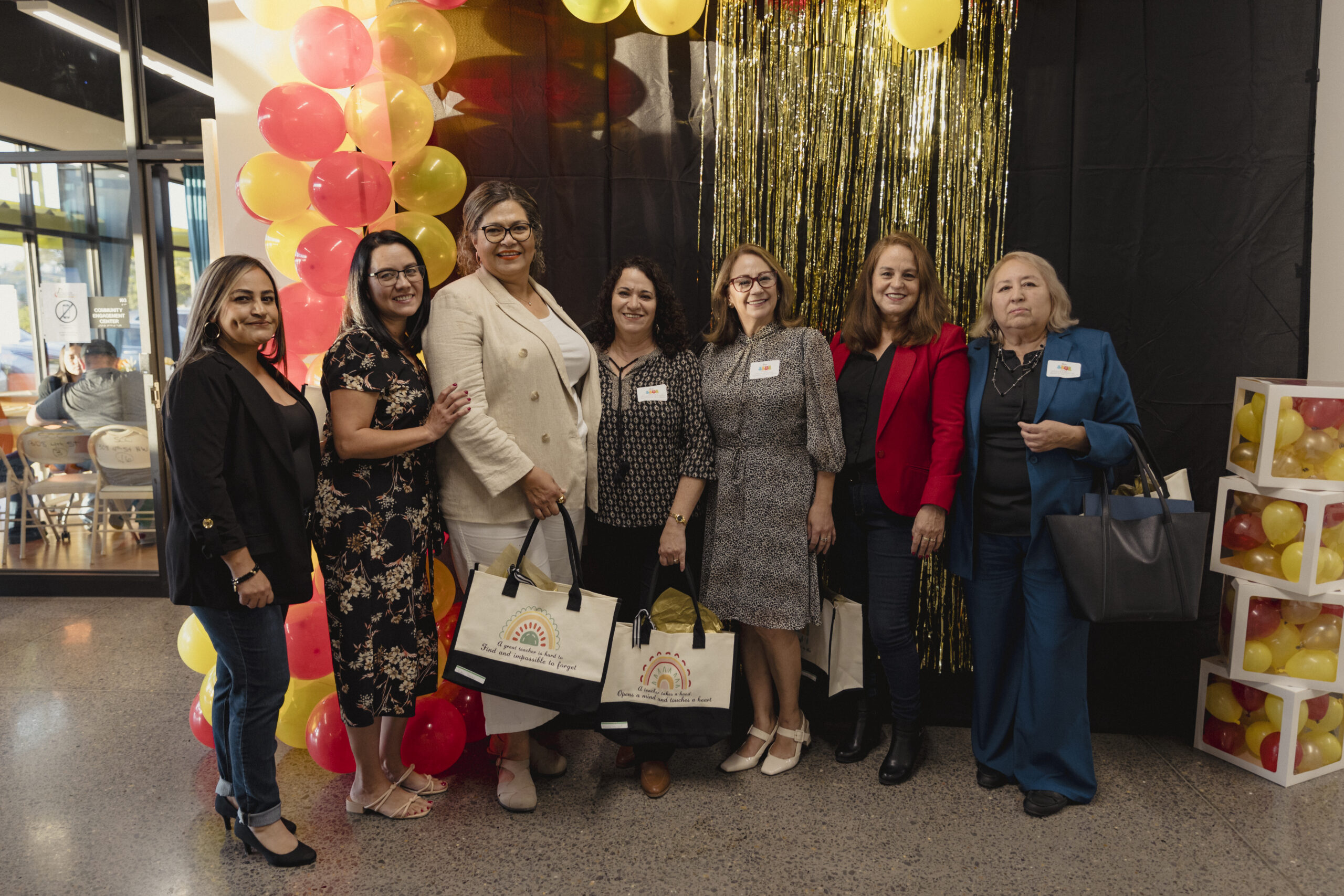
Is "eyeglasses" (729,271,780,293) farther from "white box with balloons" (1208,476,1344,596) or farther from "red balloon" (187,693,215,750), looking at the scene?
"red balloon" (187,693,215,750)

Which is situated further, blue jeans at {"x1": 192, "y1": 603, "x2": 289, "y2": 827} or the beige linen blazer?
the beige linen blazer

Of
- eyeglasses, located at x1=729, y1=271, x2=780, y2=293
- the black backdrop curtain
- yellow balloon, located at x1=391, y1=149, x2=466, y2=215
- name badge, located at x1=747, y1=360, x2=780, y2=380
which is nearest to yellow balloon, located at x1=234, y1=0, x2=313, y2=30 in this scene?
yellow balloon, located at x1=391, y1=149, x2=466, y2=215

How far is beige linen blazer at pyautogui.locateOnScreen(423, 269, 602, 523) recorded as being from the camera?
75.9 inches

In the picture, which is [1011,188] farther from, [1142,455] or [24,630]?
[24,630]

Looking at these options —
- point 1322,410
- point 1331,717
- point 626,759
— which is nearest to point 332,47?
point 626,759

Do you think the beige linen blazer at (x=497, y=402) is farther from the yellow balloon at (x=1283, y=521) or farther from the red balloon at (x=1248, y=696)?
the red balloon at (x=1248, y=696)

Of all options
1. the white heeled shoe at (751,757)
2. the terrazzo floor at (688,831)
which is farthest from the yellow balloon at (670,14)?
the terrazzo floor at (688,831)

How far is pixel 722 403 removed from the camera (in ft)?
7.13

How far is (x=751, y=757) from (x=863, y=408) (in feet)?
3.66

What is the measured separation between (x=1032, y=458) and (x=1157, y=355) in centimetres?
87

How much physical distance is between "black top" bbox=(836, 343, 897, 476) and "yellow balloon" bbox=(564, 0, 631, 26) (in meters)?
1.31

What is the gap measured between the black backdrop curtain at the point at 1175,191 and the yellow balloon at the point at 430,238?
1.87m

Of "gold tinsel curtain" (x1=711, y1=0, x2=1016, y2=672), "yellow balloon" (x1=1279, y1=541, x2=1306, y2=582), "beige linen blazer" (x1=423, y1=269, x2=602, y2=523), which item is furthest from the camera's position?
"gold tinsel curtain" (x1=711, y1=0, x2=1016, y2=672)

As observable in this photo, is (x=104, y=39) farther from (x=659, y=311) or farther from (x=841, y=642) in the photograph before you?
(x=841, y=642)
